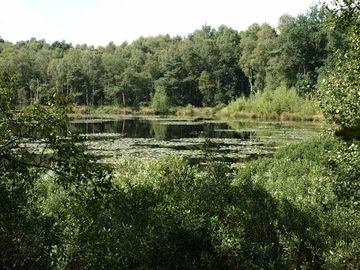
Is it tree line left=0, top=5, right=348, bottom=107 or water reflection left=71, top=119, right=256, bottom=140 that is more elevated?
tree line left=0, top=5, right=348, bottom=107

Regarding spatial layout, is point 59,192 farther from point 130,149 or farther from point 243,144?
point 243,144

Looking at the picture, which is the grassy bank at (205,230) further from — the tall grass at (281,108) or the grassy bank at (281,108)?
the tall grass at (281,108)

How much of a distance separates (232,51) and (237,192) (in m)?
97.3

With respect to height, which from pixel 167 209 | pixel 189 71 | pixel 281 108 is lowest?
pixel 281 108

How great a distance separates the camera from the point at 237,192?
7.11 metres

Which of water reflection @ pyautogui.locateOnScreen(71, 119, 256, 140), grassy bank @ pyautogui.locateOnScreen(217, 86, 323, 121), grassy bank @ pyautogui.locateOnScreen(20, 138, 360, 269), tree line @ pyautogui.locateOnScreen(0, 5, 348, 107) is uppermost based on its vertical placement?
tree line @ pyautogui.locateOnScreen(0, 5, 348, 107)

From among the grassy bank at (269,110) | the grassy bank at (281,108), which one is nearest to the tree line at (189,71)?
the grassy bank at (269,110)

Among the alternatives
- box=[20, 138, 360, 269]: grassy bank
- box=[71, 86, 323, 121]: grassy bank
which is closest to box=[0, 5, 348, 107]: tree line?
box=[71, 86, 323, 121]: grassy bank

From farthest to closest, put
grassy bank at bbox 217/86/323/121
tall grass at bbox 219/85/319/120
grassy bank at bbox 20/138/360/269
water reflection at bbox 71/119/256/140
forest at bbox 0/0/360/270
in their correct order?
tall grass at bbox 219/85/319/120 → grassy bank at bbox 217/86/323/121 → water reflection at bbox 71/119/256/140 → grassy bank at bbox 20/138/360/269 → forest at bbox 0/0/360/270

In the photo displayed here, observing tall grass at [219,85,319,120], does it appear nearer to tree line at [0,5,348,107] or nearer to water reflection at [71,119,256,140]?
water reflection at [71,119,256,140]

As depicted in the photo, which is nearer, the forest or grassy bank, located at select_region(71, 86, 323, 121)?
the forest

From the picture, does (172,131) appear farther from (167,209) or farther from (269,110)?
(167,209)

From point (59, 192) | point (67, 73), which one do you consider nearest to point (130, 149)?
point (59, 192)

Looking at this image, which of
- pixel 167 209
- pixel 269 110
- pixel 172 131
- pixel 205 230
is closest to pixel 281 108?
pixel 269 110
